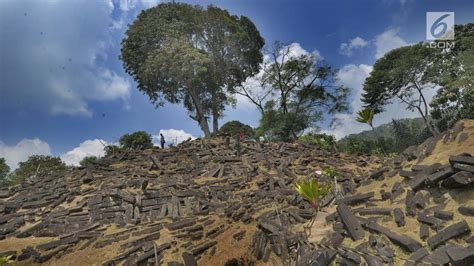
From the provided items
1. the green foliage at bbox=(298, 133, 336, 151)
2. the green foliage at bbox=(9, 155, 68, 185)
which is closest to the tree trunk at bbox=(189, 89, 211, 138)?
the green foliage at bbox=(298, 133, 336, 151)

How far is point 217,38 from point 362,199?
24.0 m

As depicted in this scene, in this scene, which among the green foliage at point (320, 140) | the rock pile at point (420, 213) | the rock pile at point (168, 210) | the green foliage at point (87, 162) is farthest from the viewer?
the green foliage at point (320, 140)

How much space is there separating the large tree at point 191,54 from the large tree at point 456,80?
17502mm

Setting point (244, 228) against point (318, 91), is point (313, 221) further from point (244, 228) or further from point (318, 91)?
point (318, 91)

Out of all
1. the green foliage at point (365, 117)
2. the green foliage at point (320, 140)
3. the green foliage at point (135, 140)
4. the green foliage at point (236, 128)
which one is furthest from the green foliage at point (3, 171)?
the green foliage at point (365, 117)

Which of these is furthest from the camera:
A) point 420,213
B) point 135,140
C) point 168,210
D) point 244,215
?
point 135,140

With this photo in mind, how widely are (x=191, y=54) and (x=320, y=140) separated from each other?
1357 cm

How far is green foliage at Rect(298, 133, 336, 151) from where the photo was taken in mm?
23472

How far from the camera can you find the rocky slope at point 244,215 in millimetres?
5879

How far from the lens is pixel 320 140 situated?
25141 millimetres

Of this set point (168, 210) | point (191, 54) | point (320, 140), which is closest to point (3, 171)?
point (191, 54)

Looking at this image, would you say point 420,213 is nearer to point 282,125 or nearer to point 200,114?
point 282,125

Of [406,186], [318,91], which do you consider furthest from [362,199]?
[318,91]

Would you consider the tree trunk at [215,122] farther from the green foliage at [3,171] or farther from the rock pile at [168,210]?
the green foliage at [3,171]
